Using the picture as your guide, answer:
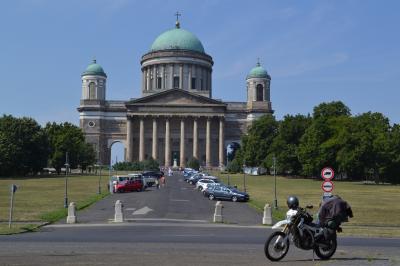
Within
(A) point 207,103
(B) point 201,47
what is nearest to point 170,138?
(A) point 207,103

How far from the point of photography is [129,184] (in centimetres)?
6812

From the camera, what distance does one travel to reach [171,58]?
18975cm

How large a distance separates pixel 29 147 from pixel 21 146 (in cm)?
187

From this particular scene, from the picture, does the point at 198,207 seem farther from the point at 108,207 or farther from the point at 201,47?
the point at 201,47

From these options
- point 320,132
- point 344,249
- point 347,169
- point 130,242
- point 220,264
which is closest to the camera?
point 220,264

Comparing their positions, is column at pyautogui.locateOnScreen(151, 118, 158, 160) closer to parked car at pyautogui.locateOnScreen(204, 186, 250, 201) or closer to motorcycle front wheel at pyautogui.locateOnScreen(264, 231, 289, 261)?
parked car at pyautogui.locateOnScreen(204, 186, 250, 201)

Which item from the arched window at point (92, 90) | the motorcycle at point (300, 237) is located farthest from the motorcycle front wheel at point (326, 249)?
the arched window at point (92, 90)

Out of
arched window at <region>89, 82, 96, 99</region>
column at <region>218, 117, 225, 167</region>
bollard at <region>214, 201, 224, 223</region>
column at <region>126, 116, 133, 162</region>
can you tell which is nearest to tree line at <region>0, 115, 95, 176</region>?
column at <region>126, 116, 133, 162</region>

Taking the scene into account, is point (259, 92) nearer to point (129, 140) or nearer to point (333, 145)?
point (129, 140)

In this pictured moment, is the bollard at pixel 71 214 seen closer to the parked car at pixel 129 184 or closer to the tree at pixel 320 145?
the parked car at pixel 129 184

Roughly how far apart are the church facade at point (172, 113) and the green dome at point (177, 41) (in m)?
0.29

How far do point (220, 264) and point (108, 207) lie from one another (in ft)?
101

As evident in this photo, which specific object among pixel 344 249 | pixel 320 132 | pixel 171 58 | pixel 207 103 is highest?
pixel 171 58

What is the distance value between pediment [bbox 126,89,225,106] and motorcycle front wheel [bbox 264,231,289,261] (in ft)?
517
